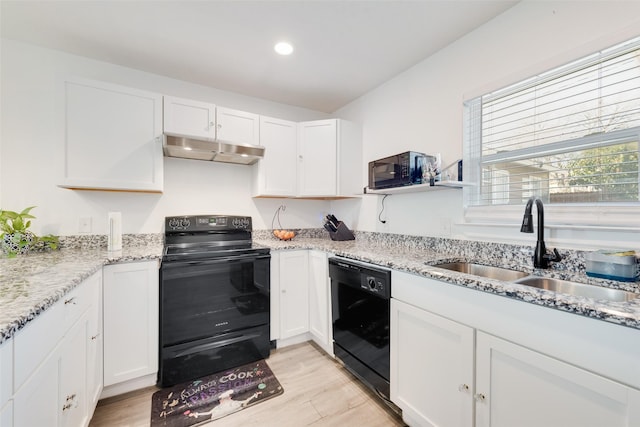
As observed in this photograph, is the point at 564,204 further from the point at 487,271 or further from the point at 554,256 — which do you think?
the point at 487,271

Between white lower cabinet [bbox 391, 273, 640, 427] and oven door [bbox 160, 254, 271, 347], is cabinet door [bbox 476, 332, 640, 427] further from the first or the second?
oven door [bbox 160, 254, 271, 347]

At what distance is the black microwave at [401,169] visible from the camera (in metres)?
1.91

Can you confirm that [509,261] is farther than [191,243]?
No

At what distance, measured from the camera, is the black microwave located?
1.91 metres

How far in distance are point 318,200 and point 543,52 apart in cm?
234

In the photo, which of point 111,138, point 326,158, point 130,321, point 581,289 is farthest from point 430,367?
point 111,138

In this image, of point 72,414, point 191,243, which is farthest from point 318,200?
point 72,414

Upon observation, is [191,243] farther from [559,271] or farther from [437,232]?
[559,271]

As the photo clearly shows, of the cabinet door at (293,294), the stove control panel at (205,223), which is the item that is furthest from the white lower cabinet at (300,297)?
the stove control panel at (205,223)

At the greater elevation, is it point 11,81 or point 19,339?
point 11,81

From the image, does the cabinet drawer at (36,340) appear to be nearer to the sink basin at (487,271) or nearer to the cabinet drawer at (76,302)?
the cabinet drawer at (76,302)

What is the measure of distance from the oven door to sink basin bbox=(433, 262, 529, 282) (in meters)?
1.39

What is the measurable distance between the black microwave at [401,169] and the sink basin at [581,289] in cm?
90

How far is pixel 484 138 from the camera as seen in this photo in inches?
71.3
